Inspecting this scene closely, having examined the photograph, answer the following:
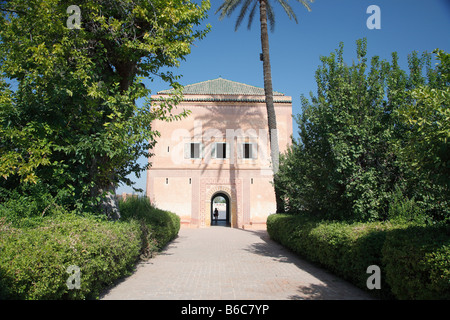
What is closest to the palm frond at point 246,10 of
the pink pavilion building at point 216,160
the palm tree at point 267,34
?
the palm tree at point 267,34

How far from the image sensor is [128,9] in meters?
7.42

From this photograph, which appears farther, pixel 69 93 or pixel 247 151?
pixel 247 151

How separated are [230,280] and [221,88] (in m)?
20.4

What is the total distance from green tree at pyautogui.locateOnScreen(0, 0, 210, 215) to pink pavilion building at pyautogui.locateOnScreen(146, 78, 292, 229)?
44.8 ft

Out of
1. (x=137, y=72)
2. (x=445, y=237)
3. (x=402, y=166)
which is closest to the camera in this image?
(x=445, y=237)

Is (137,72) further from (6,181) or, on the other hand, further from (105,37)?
(6,181)

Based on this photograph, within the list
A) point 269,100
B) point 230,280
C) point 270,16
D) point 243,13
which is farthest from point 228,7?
point 230,280

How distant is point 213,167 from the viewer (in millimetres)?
21578

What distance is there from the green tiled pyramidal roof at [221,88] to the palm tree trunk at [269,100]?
736 cm

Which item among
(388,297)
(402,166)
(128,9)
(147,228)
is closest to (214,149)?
(147,228)

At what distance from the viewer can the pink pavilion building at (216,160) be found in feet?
69.6

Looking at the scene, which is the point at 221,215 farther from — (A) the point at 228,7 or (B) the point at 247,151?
(A) the point at 228,7

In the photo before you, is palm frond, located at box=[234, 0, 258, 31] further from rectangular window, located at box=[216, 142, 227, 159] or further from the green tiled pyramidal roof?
rectangular window, located at box=[216, 142, 227, 159]
